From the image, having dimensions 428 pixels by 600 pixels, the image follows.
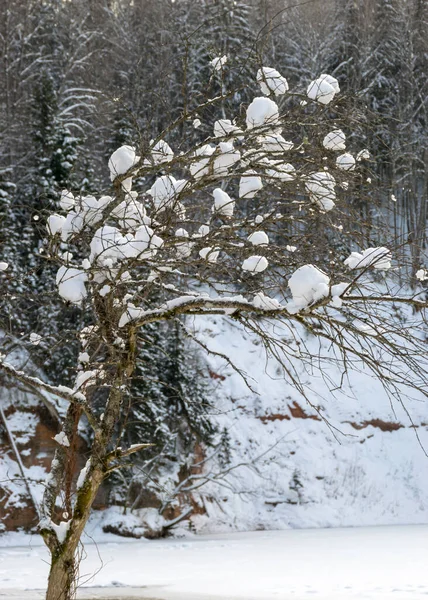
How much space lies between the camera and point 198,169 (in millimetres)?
5367

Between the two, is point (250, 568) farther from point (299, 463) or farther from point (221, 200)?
point (299, 463)

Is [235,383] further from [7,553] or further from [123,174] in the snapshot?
[123,174]

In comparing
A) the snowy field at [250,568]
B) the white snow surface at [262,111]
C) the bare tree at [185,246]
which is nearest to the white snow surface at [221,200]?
the bare tree at [185,246]

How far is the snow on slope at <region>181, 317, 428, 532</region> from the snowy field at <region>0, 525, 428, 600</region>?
1806 millimetres

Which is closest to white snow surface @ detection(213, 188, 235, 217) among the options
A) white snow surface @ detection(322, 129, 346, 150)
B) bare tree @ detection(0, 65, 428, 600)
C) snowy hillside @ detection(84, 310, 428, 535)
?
bare tree @ detection(0, 65, 428, 600)

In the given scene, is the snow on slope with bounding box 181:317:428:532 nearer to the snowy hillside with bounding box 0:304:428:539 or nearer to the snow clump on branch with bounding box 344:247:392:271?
the snowy hillside with bounding box 0:304:428:539

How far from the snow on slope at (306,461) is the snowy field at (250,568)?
181 cm

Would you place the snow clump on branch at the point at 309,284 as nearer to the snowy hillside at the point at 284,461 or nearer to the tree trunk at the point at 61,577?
the tree trunk at the point at 61,577

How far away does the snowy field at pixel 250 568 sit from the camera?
29.1ft

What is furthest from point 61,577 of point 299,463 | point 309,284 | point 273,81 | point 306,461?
point 306,461

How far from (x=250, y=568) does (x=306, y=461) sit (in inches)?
329

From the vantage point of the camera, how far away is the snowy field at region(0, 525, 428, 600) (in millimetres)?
8883

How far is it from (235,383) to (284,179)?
15.0 m

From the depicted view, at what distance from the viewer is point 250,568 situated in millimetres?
11086
